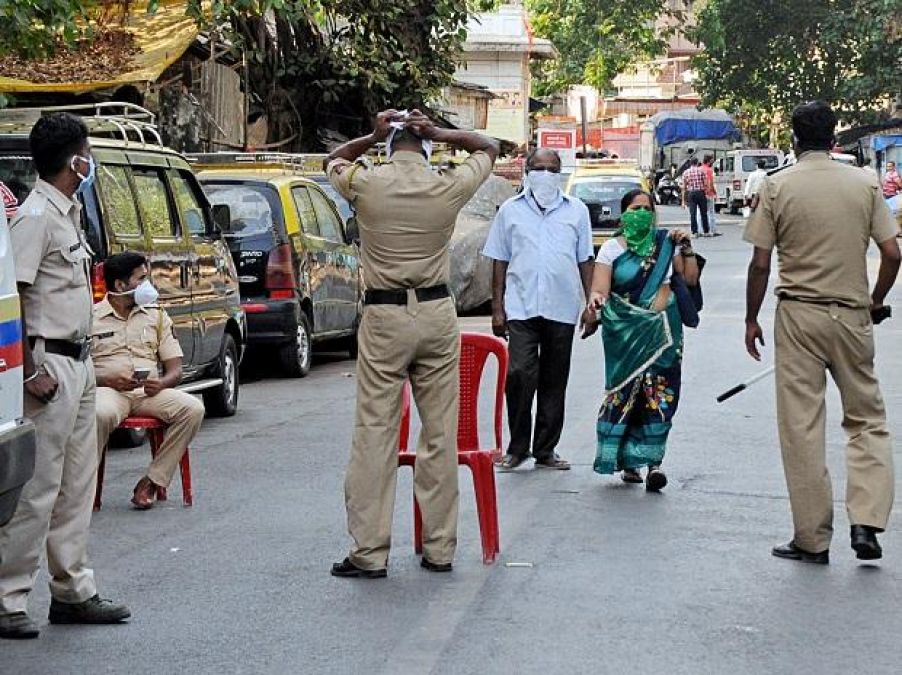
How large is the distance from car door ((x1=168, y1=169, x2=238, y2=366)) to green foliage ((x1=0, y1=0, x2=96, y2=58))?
4.97ft

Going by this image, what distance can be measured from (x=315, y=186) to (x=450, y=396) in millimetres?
9156

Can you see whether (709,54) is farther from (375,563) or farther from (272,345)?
(375,563)

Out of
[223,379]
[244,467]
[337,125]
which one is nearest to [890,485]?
[244,467]

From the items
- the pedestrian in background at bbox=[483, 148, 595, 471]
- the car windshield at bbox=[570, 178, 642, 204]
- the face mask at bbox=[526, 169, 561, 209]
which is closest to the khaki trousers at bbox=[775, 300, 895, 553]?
the pedestrian in background at bbox=[483, 148, 595, 471]

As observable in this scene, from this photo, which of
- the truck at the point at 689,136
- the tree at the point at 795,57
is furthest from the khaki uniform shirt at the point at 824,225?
the truck at the point at 689,136

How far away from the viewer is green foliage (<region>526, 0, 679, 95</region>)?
57.9 metres

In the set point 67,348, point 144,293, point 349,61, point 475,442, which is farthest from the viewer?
point 349,61

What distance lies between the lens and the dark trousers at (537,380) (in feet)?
33.0

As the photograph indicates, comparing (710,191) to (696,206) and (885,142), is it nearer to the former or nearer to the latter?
(696,206)

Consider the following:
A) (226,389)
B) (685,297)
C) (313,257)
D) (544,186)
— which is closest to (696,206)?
(313,257)

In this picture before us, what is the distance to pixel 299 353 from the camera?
15453 mm

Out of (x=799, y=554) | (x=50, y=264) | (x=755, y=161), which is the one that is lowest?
(x=755, y=161)

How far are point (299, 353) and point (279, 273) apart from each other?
2.77 ft

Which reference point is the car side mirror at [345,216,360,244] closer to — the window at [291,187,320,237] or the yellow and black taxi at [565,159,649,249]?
the window at [291,187,320,237]
